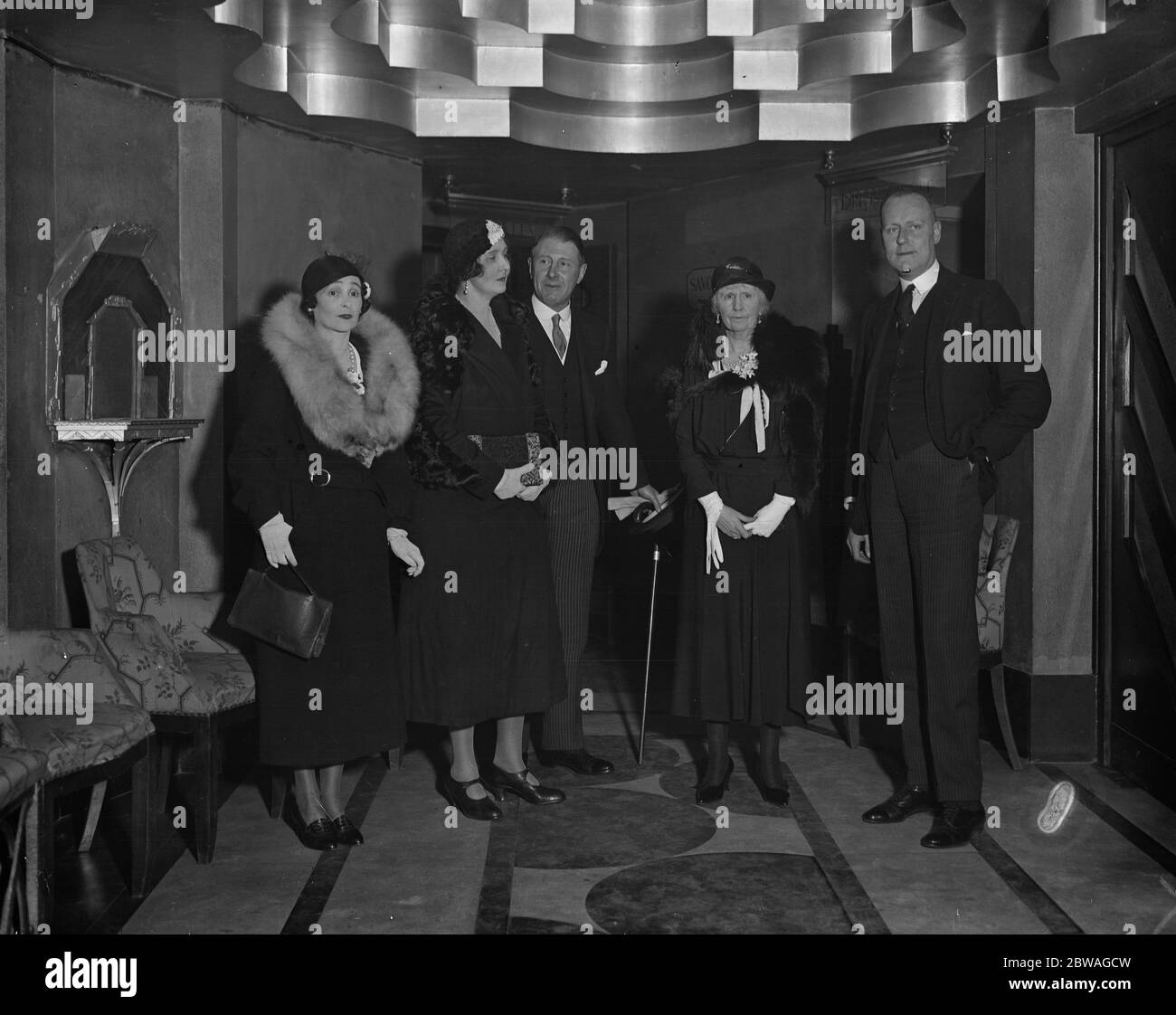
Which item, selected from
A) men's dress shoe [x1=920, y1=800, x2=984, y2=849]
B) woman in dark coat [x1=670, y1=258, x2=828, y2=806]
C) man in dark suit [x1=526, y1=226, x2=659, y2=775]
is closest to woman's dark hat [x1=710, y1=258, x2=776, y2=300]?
woman in dark coat [x1=670, y1=258, x2=828, y2=806]

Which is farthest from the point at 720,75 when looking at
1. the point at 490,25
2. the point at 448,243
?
the point at 448,243

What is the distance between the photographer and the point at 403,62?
5.01 meters

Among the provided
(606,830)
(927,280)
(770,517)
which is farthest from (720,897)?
(927,280)

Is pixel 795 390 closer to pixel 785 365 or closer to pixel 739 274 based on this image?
pixel 785 365

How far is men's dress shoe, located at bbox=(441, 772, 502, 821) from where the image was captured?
4.17 metres

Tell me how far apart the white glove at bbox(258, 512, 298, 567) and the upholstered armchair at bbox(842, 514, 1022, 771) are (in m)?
2.21

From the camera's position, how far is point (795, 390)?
425cm

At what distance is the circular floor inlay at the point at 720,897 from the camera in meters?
3.33

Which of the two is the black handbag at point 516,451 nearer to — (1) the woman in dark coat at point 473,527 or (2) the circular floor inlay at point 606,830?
(1) the woman in dark coat at point 473,527

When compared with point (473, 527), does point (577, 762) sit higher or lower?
lower

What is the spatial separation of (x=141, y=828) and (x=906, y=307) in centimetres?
270

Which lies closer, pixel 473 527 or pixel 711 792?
pixel 473 527

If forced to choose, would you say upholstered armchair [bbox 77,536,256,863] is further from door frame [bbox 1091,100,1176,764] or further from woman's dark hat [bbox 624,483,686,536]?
door frame [bbox 1091,100,1176,764]
